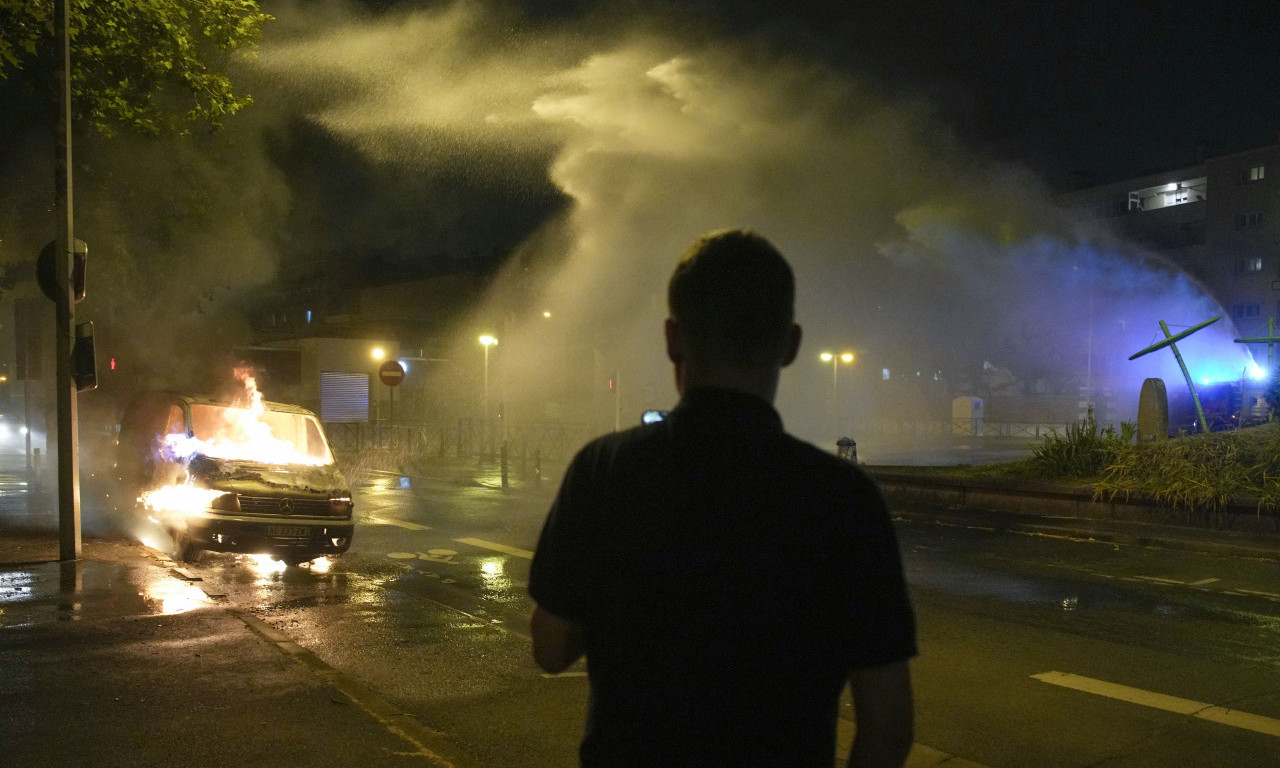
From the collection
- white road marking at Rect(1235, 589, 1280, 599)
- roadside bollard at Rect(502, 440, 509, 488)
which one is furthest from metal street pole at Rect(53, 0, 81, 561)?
white road marking at Rect(1235, 589, 1280, 599)

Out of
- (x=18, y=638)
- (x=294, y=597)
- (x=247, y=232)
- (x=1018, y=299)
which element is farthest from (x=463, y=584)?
(x=1018, y=299)

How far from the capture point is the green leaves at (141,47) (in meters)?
11.3

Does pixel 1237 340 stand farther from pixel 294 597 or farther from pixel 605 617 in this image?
pixel 605 617

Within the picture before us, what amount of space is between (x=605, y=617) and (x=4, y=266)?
710 inches

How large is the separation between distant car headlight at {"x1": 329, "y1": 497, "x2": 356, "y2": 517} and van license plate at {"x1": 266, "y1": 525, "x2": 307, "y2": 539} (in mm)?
377

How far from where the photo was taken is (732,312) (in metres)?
1.85

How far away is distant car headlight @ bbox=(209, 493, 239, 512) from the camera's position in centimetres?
1037

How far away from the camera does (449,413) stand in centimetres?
4206

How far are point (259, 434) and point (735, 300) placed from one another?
453 inches

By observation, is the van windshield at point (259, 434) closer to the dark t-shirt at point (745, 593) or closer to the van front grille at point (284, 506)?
the van front grille at point (284, 506)

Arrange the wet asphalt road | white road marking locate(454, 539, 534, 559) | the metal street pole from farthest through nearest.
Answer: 1. white road marking locate(454, 539, 534, 559)
2. the metal street pole
3. the wet asphalt road

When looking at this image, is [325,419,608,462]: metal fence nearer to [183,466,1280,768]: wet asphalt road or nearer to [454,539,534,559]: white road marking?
[454,539,534,559]: white road marking

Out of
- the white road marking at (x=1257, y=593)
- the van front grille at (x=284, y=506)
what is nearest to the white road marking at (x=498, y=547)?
the van front grille at (x=284, y=506)

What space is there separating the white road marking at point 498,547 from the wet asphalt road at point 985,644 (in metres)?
0.06
